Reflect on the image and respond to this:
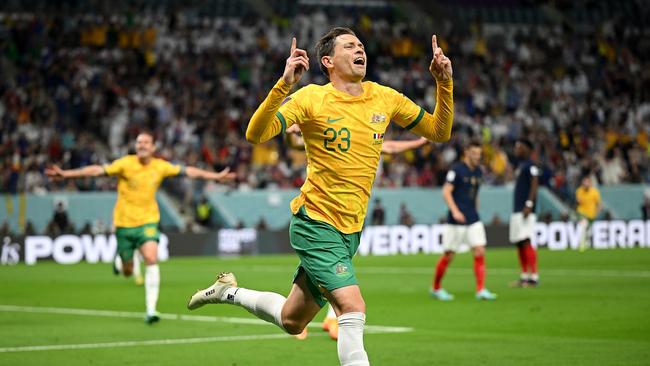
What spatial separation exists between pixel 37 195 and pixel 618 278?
16414 mm

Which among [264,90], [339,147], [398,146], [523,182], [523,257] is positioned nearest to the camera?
[339,147]

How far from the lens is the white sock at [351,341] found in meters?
7.97

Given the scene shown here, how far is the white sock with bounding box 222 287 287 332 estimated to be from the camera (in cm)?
909

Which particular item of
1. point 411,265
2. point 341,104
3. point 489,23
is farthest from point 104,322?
point 489,23

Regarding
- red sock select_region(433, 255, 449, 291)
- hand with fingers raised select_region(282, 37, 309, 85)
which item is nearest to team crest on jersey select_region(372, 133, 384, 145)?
hand with fingers raised select_region(282, 37, 309, 85)

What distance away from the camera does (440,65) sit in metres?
8.28

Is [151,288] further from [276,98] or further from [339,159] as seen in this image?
[276,98]

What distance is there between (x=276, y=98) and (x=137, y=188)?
30.9 ft

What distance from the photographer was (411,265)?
96.6ft

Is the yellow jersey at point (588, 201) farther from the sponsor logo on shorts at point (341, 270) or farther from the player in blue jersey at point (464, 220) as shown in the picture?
the sponsor logo on shorts at point (341, 270)

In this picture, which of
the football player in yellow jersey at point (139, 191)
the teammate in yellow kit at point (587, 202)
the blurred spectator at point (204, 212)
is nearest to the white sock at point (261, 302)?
the football player in yellow jersey at point (139, 191)

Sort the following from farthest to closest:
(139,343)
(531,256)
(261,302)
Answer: (531,256), (139,343), (261,302)

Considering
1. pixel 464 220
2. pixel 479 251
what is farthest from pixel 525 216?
pixel 479 251

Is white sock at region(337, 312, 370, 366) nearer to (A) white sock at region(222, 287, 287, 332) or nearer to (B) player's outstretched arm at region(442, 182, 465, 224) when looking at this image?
(A) white sock at region(222, 287, 287, 332)
